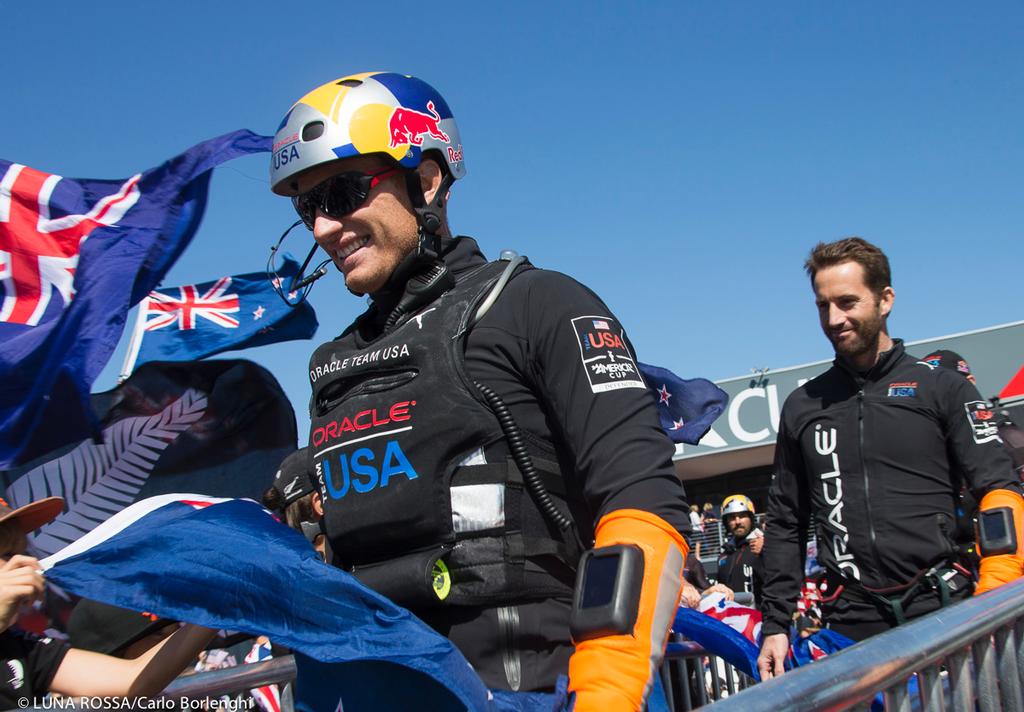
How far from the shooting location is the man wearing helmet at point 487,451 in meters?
1.85

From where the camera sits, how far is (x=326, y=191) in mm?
2459

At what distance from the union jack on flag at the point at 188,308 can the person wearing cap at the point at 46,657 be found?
359 centimetres

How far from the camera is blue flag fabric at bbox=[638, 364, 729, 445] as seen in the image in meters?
3.35

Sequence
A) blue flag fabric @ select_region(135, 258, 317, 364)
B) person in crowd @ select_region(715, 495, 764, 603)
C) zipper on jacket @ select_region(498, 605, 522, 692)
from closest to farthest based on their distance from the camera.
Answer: zipper on jacket @ select_region(498, 605, 522, 692)
blue flag fabric @ select_region(135, 258, 317, 364)
person in crowd @ select_region(715, 495, 764, 603)

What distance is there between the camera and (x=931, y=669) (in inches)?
99.4

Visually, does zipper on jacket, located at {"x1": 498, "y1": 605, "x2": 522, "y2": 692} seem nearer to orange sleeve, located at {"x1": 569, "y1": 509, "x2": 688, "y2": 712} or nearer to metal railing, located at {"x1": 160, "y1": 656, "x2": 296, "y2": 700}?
orange sleeve, located at {"x1": 569, "y1": 509, "x2": 688, "y2": 712}

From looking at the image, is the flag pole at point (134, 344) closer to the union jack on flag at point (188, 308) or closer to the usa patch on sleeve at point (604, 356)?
the union jack on flag at point (188, 308)

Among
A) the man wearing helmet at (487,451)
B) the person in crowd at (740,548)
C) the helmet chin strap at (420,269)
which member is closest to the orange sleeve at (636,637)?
the man wearing helmet at (487,451)

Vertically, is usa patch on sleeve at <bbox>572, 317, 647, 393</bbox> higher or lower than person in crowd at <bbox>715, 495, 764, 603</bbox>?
higher

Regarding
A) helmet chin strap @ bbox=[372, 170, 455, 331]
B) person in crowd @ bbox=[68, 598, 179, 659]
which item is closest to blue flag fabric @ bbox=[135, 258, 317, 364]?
person in crowd @ bbox=[68, 598, 179, 659]

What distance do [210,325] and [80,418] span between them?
200cm

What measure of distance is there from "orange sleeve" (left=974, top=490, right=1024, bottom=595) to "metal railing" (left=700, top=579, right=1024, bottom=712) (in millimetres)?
798

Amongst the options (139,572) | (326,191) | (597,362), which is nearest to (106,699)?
(139,572)

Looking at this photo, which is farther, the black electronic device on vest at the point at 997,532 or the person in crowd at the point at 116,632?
the black electronic device on vest at the point at 997,532
